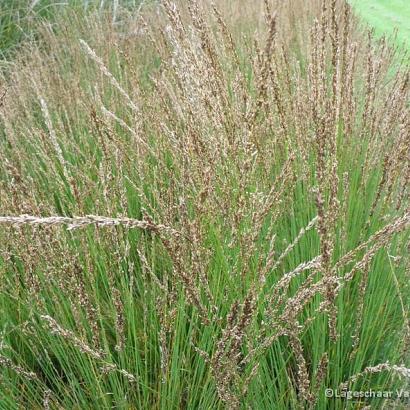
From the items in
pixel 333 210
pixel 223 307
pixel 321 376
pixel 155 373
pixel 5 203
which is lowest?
pixel 155 373

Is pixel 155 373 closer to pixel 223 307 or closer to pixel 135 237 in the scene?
pixel 223 307

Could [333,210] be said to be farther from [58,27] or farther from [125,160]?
[58,27]

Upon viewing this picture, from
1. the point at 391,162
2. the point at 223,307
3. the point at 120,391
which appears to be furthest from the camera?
the point at 391,162

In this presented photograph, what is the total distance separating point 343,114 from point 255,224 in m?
0.96

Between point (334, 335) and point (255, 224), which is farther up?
point (255, 224)

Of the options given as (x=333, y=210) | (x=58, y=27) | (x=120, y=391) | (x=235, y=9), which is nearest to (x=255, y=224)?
(x=333, y=210)

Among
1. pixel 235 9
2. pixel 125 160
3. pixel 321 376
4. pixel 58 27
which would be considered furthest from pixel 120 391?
pixel 235 9

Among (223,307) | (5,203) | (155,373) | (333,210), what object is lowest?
(155,373)

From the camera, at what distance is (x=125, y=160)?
2.19 meters

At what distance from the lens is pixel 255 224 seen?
3.61 feet

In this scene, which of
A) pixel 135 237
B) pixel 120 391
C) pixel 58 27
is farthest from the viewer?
pixel 58 27

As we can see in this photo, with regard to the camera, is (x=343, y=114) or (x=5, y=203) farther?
(x=343, y=114)

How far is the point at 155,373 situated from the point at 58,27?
3.76 meters

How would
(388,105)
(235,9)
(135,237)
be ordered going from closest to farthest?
(388,105)
(135,237)
(235,9)
